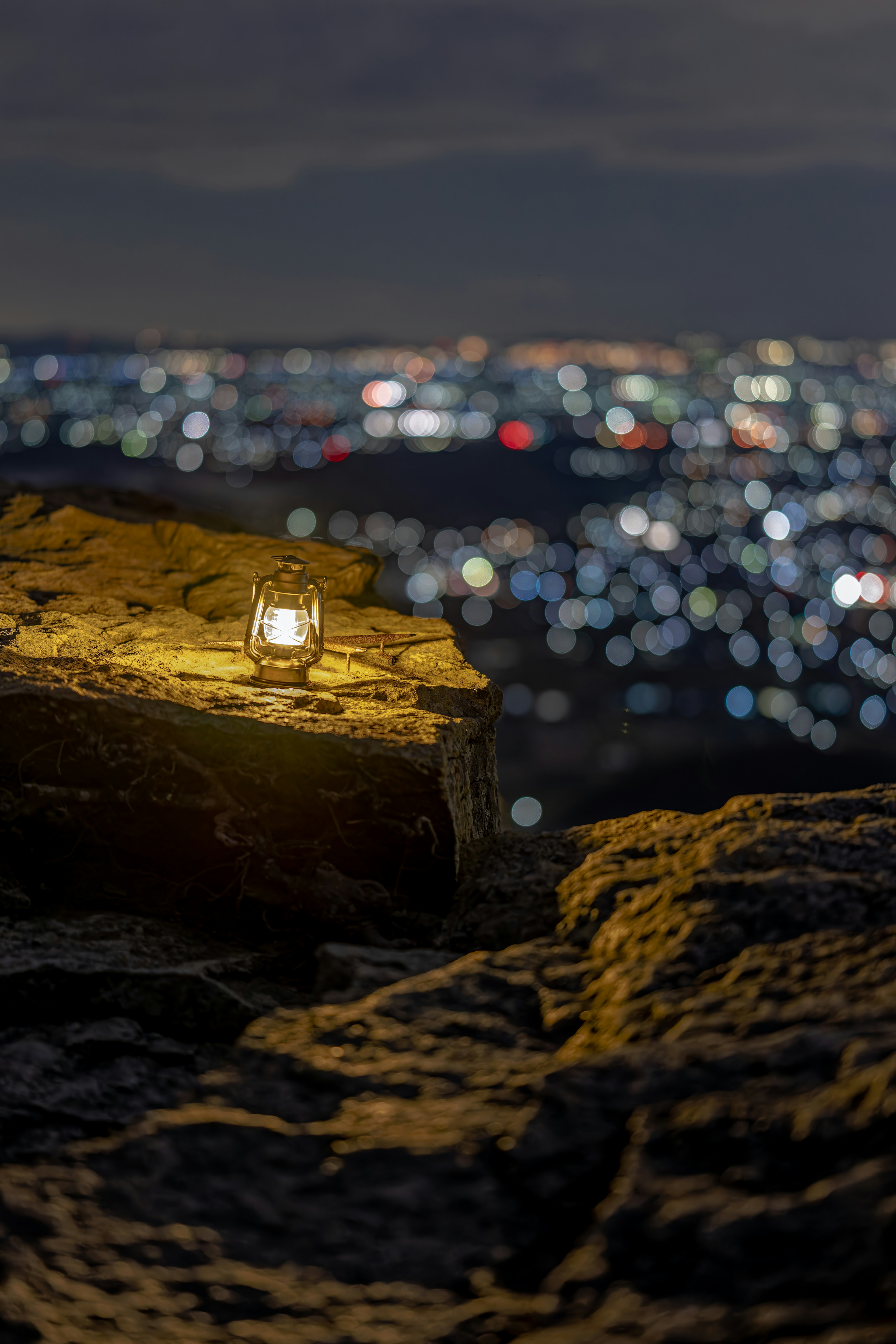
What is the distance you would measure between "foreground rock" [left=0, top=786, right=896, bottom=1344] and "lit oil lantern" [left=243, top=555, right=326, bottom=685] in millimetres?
1338

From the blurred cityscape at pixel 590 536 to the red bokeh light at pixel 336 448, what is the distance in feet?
1.08

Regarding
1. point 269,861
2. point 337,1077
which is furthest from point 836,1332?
point 269,861

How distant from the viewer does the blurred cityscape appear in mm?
22438

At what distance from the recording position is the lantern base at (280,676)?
3.31 meters

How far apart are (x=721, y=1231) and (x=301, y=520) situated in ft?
79.6

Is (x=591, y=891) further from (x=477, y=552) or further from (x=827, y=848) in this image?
(x=477, y=552)

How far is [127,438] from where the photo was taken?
46.4 m

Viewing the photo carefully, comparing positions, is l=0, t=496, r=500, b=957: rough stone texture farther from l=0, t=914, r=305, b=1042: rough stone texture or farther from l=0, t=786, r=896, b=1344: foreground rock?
l=0, t=786, r=896, b=1344: foreground rock

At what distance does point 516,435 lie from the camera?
73.4m

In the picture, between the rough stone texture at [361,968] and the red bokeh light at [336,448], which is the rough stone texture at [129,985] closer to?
the rough stone texture at [361,968]

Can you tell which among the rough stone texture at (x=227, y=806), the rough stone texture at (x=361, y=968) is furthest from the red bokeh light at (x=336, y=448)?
the rough stone texture at (x=361, y=968)

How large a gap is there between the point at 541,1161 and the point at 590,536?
183 ft

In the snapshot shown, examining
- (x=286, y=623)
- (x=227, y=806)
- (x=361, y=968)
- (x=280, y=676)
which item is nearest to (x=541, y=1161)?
(x=361, y=968)

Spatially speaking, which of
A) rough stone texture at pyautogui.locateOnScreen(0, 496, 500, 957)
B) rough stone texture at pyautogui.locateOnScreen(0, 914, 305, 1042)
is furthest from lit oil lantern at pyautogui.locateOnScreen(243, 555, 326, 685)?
rough stone texture at pyautogui.locateOnScreen(0, 914, 305, 1042)
